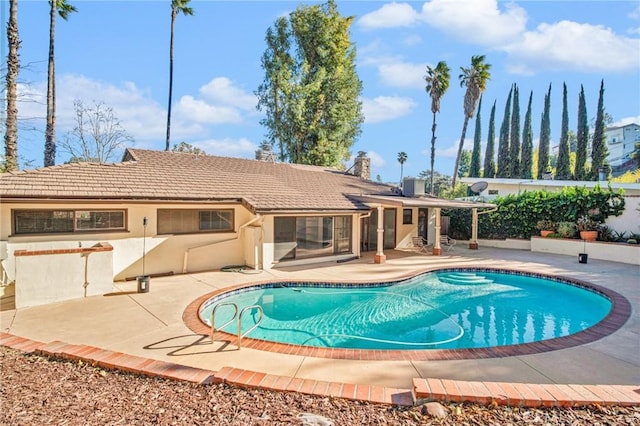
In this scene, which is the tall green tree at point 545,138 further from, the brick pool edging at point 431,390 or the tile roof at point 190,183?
the brick pool edging at point 431,390

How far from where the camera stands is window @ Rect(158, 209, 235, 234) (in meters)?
11.9

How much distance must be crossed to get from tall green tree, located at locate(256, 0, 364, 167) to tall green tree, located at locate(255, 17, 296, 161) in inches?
4.5

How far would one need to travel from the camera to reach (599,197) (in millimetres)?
16625

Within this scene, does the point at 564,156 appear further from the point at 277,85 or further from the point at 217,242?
the point at 217,242

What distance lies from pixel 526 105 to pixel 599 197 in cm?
3807

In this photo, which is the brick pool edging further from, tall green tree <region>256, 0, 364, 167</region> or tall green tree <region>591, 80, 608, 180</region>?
tall green tree <region>591, 80, 608, 180</region>

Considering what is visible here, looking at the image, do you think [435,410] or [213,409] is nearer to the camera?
[435,410]

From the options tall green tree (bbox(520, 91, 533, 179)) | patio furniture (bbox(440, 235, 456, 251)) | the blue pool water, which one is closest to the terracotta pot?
patio furniture (bbox(440, 235, 456, 251))

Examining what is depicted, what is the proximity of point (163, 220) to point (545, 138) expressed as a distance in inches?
2034

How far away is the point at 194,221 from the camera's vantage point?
12.5 metres

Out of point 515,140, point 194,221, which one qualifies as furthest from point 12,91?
point 515,140

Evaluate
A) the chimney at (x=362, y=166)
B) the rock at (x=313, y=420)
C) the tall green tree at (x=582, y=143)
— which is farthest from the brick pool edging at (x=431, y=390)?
the tall green tree at (x=582, y=143)

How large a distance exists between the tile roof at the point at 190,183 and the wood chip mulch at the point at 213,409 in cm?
710

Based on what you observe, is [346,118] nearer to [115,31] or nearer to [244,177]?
[244,177]
